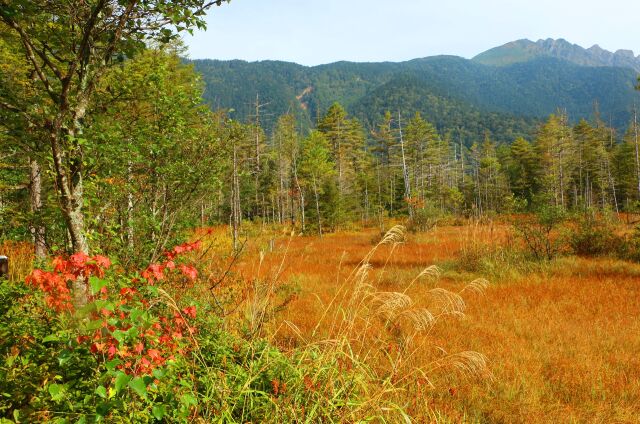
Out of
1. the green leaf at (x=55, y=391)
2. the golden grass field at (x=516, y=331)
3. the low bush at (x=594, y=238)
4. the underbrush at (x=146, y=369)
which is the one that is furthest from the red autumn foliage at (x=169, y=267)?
the low bush at (x=594, y=238)

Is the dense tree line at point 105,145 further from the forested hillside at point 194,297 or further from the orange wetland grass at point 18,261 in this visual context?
the orange wetland grass at point 18,261

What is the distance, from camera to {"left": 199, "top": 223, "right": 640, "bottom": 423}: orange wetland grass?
3.32 metres

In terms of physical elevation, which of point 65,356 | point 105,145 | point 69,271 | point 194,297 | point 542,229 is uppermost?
point 105,145

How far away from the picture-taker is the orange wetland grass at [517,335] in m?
3.32

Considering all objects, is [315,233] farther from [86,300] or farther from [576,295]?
[86,300]

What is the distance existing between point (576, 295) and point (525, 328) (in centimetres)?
272

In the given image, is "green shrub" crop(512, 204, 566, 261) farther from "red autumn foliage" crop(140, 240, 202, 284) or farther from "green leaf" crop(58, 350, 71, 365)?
"green leaf" crop(58, 350, 71, 365)

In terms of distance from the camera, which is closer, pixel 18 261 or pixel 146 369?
pixel 146 369

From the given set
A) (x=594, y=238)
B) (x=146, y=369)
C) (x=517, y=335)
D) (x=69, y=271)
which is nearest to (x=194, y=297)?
(x=69, y=271)

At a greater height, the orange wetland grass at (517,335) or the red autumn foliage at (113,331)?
the red autumn foliage at (113,331)

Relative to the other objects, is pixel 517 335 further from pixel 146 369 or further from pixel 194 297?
pixel 146 369

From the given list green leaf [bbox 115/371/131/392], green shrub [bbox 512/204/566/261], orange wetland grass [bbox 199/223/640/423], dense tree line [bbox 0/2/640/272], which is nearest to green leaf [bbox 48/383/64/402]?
green leaf [bbox 115/371/131/392]

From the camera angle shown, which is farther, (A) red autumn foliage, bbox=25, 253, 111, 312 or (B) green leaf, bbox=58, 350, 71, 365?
(A) red autumn foliage, bbox=25, 253, 111, 312

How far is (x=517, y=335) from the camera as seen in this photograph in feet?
17.5
